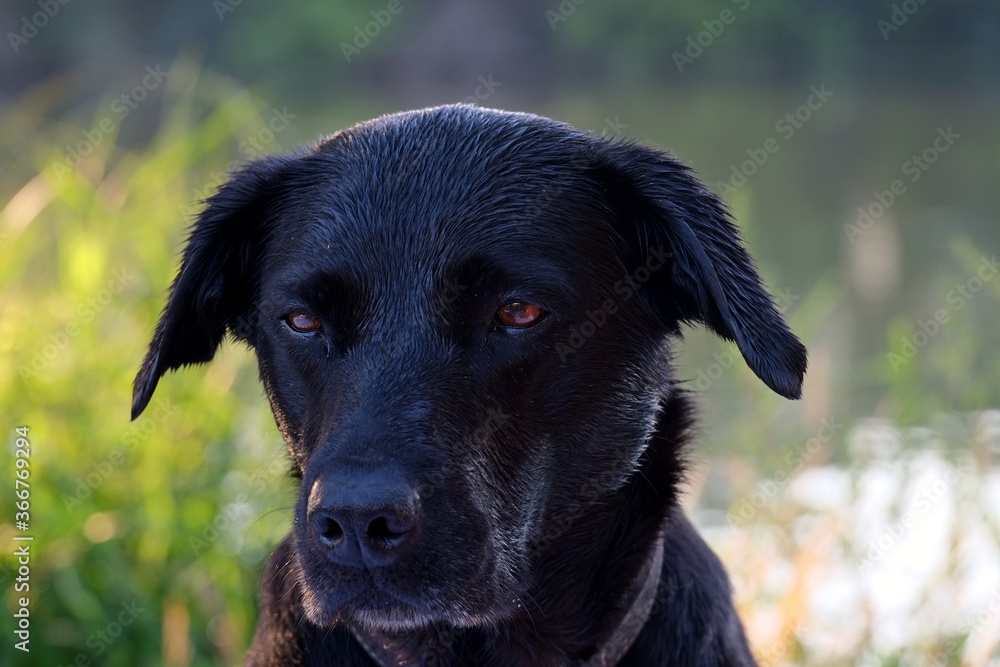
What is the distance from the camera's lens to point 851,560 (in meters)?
4.48

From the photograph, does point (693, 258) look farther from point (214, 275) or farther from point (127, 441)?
point (127, 441)

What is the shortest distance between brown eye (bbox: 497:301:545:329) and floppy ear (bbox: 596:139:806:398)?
36 cm

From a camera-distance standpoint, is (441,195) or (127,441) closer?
(441,195)

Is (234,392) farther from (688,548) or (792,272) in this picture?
(792,272)

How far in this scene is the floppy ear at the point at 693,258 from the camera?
2.36 m

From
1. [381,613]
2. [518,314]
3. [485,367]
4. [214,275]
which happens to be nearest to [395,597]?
[381,613]

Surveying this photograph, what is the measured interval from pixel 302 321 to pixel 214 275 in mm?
388

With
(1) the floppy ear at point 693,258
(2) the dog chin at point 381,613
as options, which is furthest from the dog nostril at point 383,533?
(1) the floppy ear at point 693,258

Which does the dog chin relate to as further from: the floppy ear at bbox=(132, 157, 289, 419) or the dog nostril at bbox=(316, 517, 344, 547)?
the floppy ear at bbox=(132, 157, 289, 419)

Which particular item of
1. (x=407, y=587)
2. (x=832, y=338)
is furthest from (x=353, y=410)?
(x=832, y=338)

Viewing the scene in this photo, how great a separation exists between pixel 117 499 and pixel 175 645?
0.65m

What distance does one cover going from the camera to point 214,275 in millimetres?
2758

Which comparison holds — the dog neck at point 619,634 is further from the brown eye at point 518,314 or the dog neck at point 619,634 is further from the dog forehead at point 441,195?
the dog forehead at point 441,195

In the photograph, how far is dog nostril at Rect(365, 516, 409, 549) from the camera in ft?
6.90
